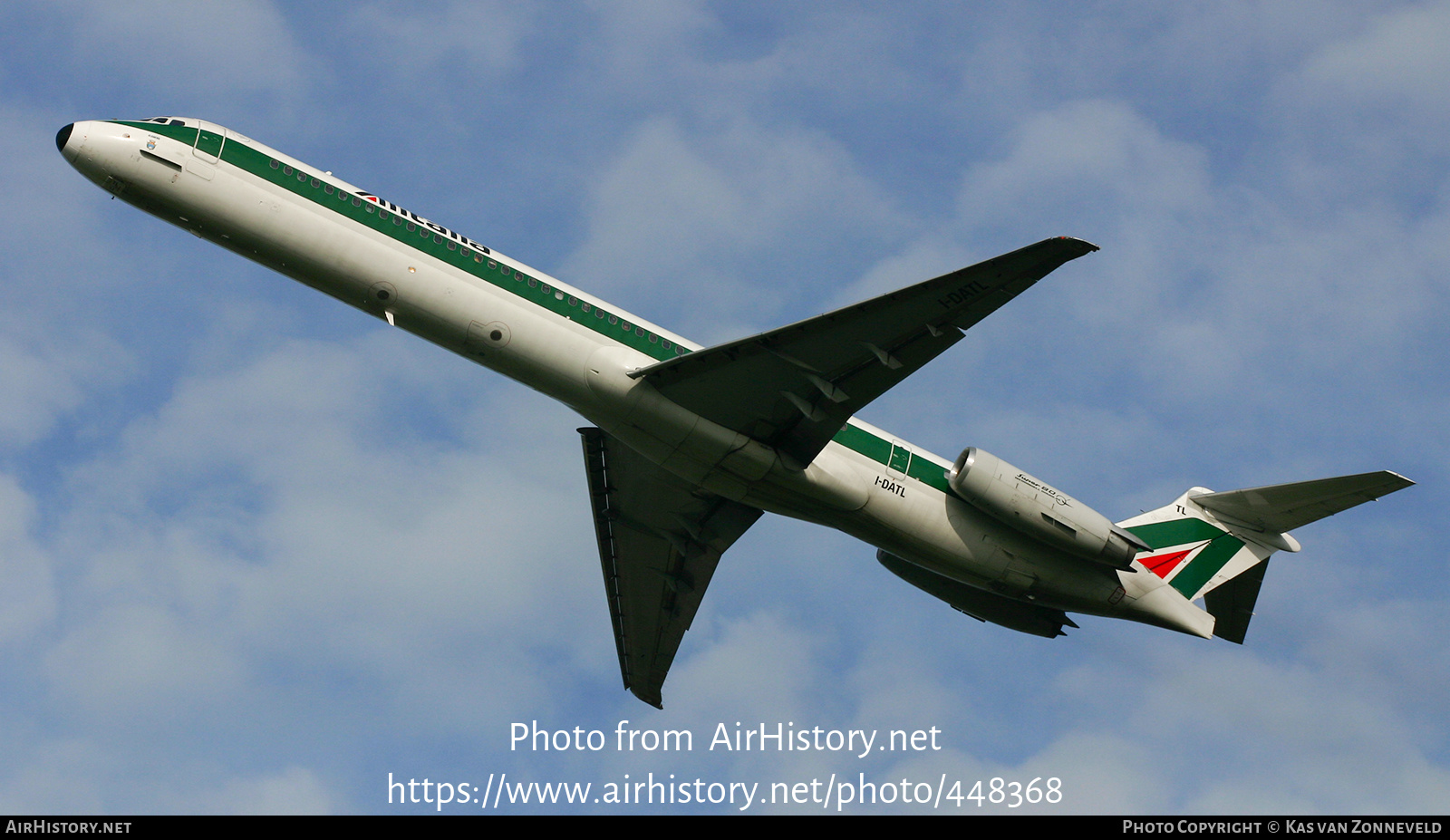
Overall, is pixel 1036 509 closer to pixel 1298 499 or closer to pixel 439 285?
pixel 1298 499

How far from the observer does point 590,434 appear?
3234cm

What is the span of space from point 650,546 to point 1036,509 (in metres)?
11.1

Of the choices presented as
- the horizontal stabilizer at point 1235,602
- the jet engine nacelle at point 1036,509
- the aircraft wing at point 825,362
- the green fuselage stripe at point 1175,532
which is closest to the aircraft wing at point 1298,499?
the green fuselage stripe at point 1175,532

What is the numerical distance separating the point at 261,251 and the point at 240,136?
270 centimetres

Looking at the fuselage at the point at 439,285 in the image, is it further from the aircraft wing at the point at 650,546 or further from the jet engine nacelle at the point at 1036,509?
the aircraft wing at the point at 650,546

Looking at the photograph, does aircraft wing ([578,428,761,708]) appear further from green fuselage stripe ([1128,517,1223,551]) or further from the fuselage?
green fuselage stripe ([1128,517,1223,551])

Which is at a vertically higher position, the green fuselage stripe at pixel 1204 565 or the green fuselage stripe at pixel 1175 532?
the green fuselage stripe at pixel 1175 532

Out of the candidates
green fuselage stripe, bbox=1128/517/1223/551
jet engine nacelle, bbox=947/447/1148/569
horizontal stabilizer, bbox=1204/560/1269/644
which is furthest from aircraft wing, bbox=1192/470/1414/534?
jet engine nacelle, bbox=947/447/1148/569

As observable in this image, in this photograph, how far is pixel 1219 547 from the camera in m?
32.8

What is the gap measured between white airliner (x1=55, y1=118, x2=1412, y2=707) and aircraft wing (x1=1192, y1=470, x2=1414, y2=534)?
2.1 inches

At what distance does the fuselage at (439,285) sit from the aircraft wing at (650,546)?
15.5 ft

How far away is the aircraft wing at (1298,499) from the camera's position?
2775 centimetres

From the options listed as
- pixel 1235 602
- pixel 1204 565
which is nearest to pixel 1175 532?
pixel 1204 565

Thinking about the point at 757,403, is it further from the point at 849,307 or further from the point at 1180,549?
the point at 1180,549
